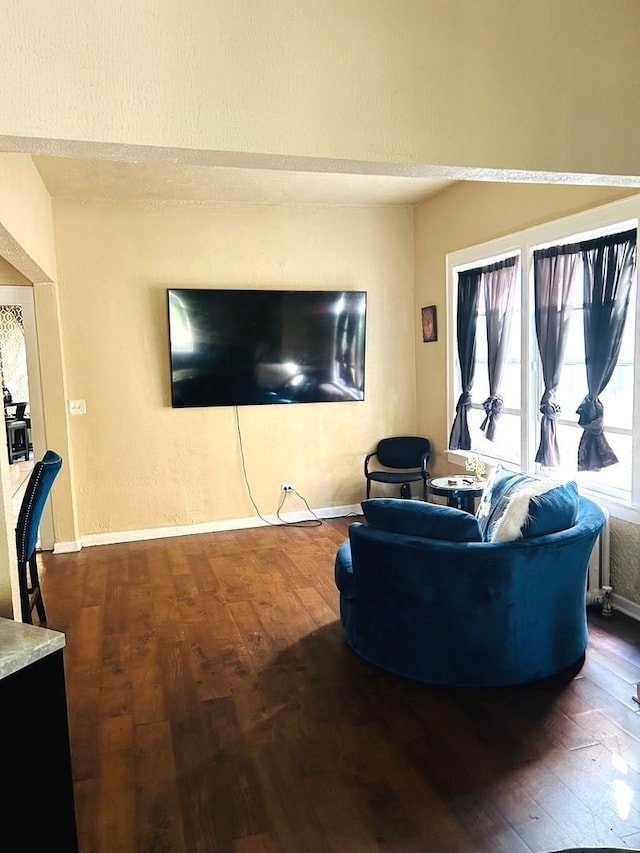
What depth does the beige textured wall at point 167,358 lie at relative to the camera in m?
5.39

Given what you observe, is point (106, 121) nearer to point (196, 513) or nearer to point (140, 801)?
point (140, 801)

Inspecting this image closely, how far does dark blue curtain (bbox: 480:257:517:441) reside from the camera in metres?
4.77

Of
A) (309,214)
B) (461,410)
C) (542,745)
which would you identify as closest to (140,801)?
(542,745)

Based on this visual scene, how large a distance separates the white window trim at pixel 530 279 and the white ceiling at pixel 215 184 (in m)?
0.76

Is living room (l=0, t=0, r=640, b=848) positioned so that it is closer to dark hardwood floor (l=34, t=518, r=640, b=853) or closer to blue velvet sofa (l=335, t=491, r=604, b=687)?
dark hardwood floor (l=34, t=518, r=640, b=853)

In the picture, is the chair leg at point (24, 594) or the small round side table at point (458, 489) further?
the small round side table at point (458, 489)

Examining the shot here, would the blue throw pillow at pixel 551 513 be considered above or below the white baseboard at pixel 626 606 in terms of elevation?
above

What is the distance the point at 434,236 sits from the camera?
5.82 m

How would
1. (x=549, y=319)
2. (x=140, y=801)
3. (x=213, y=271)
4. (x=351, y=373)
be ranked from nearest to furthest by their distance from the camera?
(x=140, y=801) → (x=549, y=319) → (x=213, y=271) → (x=351, y=373)

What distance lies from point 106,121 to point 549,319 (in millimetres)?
3301

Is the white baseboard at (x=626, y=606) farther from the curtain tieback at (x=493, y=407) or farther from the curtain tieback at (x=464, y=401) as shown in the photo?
the curtain tieback at (x=464, y=401)

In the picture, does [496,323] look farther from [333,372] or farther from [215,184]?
[215,184]

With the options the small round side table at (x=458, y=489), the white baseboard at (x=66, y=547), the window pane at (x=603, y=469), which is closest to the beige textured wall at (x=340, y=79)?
the window pane at (x=603, y=469)

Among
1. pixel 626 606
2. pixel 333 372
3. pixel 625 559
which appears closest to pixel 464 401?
pixel 333 372
